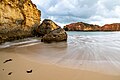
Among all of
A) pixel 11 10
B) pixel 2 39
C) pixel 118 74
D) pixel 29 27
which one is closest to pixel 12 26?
pixel 11 10

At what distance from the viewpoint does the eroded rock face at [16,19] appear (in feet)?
41.7

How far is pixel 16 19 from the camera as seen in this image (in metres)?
15.4

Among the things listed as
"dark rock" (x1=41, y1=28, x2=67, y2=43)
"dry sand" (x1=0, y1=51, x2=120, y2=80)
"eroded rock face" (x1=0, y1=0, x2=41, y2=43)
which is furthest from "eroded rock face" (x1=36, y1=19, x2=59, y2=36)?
"dry sand" (x1=0, y1=51, x2=120, y2=80)

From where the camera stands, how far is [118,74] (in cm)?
504

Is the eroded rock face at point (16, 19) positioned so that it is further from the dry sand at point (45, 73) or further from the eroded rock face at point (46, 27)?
the dry sand at point (45, 73)

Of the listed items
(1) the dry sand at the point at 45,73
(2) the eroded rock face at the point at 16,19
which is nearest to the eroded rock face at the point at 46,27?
(2) the eroded rock face at the point at 16,19

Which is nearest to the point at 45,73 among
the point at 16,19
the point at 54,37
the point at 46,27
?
the point at 54,37

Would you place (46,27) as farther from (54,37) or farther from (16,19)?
(54,37)

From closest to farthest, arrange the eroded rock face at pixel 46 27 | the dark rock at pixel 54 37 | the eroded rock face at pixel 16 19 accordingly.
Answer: the eroded rock face at pixel 16 19 → the dark rock at pixel 54 37 → the eroded rock face at pixel 46 27

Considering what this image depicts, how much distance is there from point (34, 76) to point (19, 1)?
13265 mm

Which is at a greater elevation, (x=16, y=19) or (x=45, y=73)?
(x=16, y=19)

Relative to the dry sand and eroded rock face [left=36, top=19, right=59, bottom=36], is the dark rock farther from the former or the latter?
the dry sand

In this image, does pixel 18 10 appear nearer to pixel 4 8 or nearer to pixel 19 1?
pixel 19 1

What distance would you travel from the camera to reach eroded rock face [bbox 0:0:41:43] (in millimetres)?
12707
